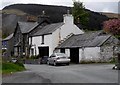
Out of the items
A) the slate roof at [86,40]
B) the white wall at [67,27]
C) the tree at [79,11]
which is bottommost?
the slate roof at [86,40]

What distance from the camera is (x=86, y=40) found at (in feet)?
148

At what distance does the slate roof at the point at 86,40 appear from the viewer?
4197 centimetres

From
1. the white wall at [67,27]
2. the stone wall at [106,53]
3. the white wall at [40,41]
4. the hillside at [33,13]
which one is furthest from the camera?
the hillside at [33,13]

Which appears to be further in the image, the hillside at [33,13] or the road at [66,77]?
the hillside at [33,13]

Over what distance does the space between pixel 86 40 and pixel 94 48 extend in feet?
12.6

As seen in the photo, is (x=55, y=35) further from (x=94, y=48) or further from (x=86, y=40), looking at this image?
(x=94, y=48)

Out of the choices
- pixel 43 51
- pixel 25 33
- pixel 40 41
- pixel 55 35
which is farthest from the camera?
pixel 25 33

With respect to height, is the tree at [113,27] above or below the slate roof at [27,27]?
below

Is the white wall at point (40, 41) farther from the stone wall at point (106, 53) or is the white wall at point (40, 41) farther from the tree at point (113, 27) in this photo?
the tree at point (113, 27)

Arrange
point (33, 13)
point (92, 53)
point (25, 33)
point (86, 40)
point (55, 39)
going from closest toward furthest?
1. point (92, 53)
2. point (86, 40)
3. point (55, 39)
4. point (25, 33)
5. point (33, 13)

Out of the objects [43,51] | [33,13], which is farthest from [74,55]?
[33,13]

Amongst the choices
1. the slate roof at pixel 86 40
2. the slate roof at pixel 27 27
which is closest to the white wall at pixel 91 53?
the slate roof at pixel 86 40

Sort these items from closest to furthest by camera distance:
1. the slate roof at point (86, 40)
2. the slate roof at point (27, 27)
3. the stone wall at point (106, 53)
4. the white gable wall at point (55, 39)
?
1. the stone wall at point (106, 53)
2. the slate roof at point (86, 40)
3. the white gable wall at point (55, 39)
4. the slate roof at point (27, 27)

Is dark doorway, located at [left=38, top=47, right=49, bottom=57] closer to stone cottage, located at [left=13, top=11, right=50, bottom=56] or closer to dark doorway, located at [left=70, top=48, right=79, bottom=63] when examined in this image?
stone cottage, located at [left=13, top=11, right=50, bottom=56]
